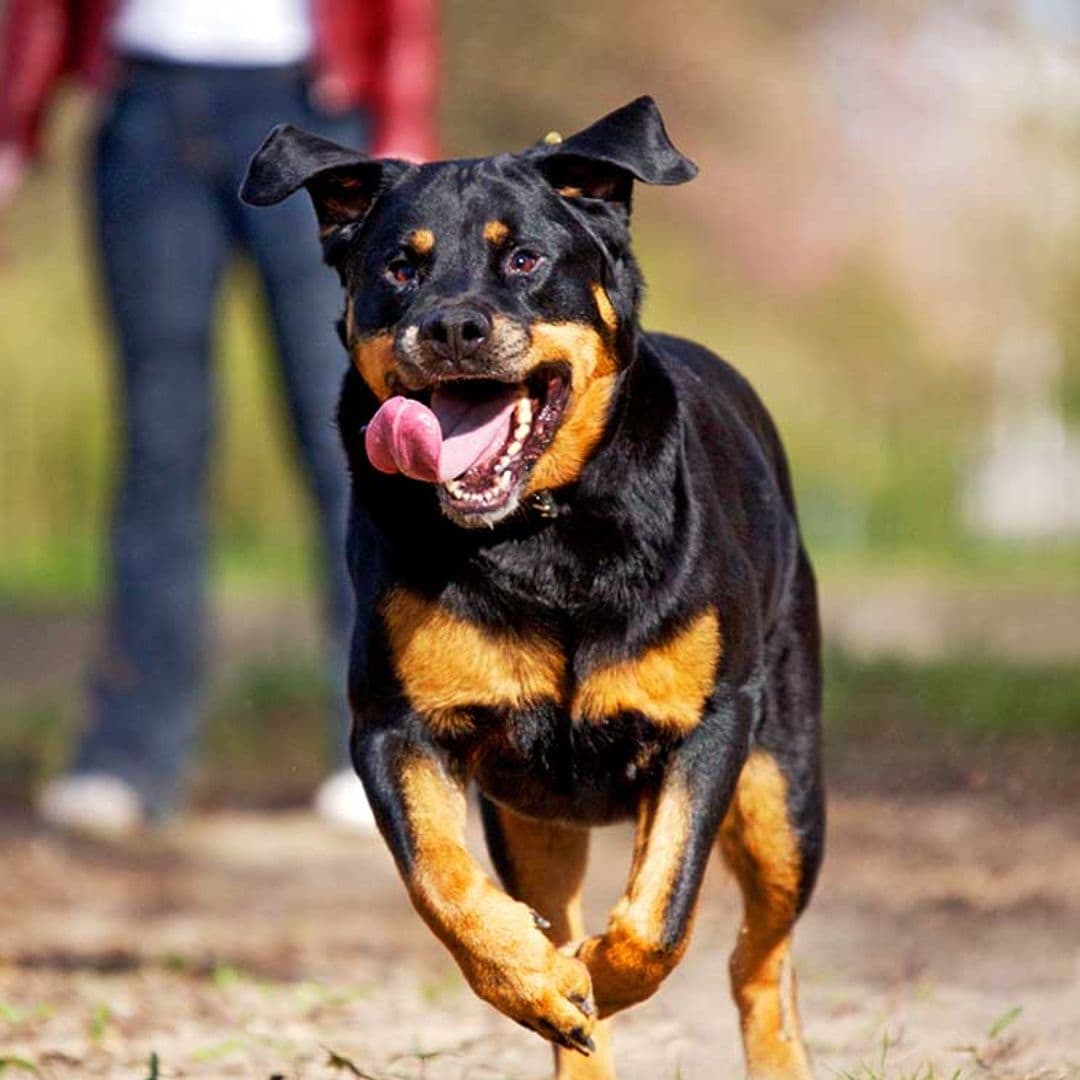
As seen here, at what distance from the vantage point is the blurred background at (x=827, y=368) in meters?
8.58

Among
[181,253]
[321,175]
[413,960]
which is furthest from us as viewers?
[181,253]

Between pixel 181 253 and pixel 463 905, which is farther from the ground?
pixel 181 253

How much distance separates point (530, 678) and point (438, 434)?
0.37m

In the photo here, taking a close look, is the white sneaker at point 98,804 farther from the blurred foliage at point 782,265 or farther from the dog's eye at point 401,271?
the blurred foliage at point 782,265

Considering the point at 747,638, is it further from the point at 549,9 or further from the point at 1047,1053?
the point at 549,9

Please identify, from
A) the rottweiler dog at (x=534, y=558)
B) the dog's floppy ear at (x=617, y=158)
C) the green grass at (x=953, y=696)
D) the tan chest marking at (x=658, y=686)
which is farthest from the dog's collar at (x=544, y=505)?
the green grass at (x=953, y=696)

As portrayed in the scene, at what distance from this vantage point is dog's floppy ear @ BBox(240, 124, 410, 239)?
3646 mm

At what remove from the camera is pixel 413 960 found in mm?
5191

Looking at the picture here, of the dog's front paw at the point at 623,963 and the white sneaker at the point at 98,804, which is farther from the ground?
the white sneaker at the point at 98,804

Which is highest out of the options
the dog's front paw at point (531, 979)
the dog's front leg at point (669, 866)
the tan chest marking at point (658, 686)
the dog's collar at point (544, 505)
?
the dog's collar at point (544, 505)

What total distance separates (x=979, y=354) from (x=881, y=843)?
63.4ft

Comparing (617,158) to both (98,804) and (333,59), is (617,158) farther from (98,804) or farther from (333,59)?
(98,804)

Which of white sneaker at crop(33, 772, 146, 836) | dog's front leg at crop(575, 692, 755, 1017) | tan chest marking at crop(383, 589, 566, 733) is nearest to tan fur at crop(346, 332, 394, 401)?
tan chest marking at crop(383, 589, 566, 733)

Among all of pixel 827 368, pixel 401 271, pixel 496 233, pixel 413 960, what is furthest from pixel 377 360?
pixel 827 368
